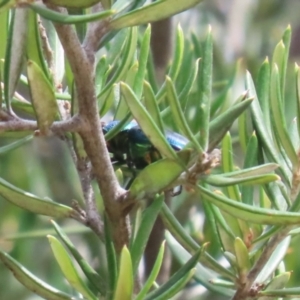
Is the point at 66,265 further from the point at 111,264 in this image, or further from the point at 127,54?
the point at 127,54

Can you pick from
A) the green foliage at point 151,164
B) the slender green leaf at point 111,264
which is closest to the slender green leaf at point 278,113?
the green foliage at point 151,164

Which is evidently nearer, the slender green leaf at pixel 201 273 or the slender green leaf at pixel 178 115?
the slender green leaf at pixel 178 115

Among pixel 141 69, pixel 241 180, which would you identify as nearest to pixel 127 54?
pixel 141 69

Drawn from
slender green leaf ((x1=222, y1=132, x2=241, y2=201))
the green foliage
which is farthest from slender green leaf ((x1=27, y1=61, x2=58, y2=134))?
slender green leaf ((x1=222, y1=132, x2=241, y2=201))

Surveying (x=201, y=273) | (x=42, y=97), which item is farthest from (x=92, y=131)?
(x=201, y=273)

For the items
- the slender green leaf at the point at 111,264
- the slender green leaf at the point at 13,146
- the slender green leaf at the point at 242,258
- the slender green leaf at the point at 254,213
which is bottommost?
the slender green leaf at the point at 242,258

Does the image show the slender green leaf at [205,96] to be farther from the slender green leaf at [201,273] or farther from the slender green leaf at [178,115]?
the slender green leaf at [201,273]

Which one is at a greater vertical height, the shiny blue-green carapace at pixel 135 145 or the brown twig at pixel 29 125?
the brown twig at pixel 29 125

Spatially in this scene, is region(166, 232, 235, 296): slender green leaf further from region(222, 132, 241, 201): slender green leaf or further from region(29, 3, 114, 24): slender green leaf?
region(29, 3, 114, 24): slender green leaf

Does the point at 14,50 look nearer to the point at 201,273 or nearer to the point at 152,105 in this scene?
the point at 152,105

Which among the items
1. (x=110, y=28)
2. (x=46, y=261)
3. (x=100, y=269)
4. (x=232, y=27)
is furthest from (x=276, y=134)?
(x=232, y=27)

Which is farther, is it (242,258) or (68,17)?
(242,258)

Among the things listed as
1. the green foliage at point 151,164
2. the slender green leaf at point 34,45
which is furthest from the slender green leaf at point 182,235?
the slender green leaf at point 34,45

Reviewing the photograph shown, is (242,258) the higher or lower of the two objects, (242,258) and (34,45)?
the lower
